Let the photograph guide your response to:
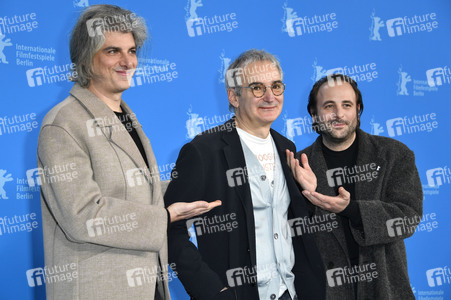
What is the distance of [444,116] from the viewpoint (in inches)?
146

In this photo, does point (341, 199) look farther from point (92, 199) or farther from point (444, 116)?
point (444, 116)

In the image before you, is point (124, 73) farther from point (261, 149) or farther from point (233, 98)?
point (261, 149)

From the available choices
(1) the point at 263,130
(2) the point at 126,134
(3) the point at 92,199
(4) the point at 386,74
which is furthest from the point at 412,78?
(3) the point at 92,199

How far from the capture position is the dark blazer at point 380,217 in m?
1.98

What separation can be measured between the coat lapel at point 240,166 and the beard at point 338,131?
1.80 ft

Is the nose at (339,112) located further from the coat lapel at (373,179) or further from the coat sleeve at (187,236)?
the coat sleeve at (187,236)

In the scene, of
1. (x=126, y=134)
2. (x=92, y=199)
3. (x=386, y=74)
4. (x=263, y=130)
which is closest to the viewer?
(x=92, y=199)

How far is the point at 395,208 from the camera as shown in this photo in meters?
2.04

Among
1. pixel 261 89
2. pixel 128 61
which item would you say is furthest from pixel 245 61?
pixel 128 61

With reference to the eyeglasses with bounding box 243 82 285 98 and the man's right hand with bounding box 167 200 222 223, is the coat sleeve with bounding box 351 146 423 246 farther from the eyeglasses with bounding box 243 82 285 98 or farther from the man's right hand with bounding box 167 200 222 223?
the man's right hand with bounding box 167 200 222 223

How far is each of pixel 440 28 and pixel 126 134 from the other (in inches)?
125

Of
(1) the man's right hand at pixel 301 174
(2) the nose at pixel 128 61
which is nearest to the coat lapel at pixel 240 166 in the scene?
(1) the man's right hand at pixel 301 174

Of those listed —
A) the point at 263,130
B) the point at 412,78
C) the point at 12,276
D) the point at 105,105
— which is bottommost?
the point at 12,276

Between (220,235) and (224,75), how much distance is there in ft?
4.30
